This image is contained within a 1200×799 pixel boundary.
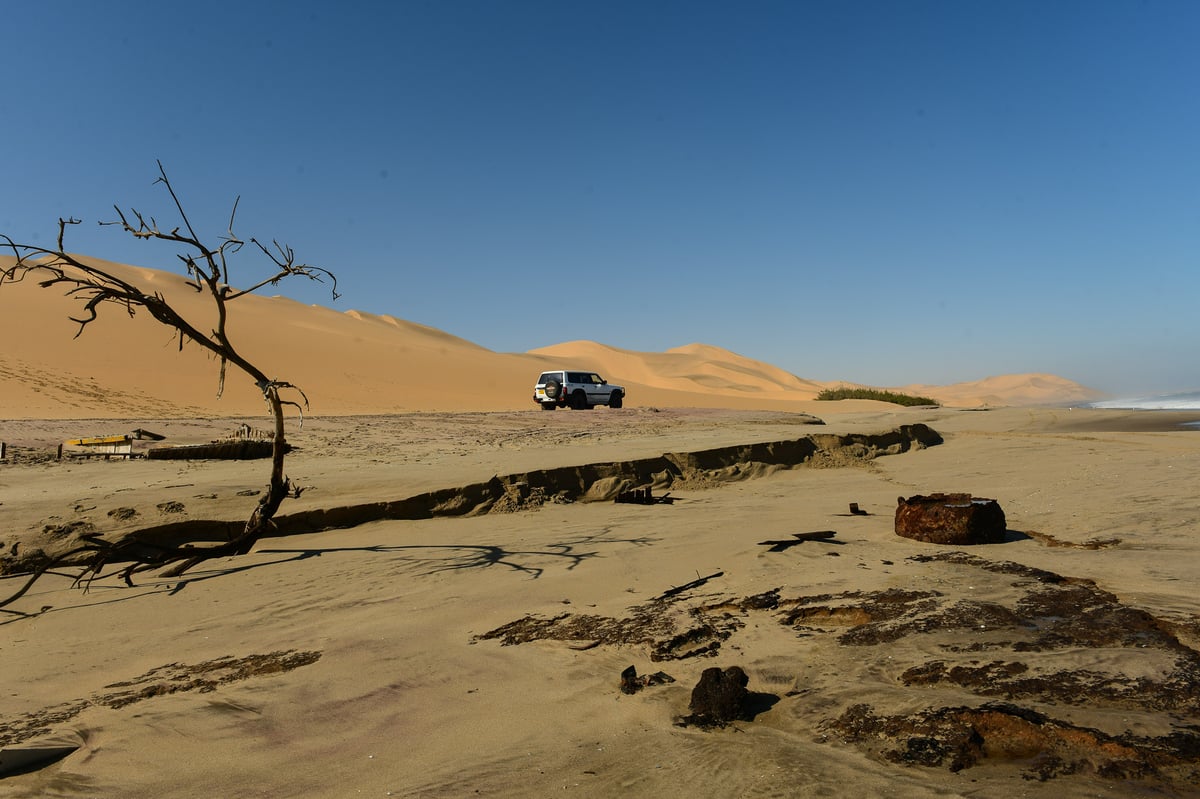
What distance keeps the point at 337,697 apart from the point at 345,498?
487cm

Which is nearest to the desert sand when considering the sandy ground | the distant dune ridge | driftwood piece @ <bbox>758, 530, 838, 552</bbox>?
the sandy ground

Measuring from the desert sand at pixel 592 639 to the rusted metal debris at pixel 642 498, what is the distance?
0.19m

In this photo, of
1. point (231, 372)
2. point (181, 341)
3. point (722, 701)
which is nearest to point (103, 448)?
point (181, 341)

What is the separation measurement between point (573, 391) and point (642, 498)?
703 inches

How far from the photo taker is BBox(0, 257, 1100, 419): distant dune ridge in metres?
24.2

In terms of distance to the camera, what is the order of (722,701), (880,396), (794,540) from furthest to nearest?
(880,396) → (794,540) → (722,701)

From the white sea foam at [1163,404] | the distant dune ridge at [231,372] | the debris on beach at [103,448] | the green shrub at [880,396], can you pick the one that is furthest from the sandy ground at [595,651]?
the white sea foam at [1163,404]

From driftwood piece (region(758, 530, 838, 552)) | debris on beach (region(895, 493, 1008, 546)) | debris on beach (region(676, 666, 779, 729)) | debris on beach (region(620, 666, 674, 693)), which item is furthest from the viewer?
driftwood piece (region(758, 530, 838, 552))

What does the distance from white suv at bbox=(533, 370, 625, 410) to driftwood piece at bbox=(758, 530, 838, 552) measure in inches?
774

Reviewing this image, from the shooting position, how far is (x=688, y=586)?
5.05m

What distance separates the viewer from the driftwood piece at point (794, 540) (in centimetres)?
589

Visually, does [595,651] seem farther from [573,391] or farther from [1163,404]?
[1163,404]

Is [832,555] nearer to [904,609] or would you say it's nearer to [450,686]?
[904,609]

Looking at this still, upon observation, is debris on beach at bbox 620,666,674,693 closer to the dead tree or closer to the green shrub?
the dead tree
